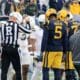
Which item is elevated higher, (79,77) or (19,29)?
(19,29)

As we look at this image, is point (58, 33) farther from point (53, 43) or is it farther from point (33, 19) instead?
point (33, 19)

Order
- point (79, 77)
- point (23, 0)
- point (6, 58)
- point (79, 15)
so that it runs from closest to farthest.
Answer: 1. point (6, 58)
2. point (79, 77)
3. point (79, 15)
4. point (23, 0)

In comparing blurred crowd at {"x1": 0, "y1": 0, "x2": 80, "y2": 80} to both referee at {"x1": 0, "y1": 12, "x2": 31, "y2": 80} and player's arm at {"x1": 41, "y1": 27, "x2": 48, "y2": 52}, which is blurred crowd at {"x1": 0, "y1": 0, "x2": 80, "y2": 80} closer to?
player's arm at {"x1": 41, "y1": 27, "x2": 48, "y2": 52}

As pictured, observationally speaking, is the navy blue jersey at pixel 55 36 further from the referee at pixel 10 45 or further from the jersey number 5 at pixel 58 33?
the referee at pixel 10 45

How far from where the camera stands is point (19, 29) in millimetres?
11742

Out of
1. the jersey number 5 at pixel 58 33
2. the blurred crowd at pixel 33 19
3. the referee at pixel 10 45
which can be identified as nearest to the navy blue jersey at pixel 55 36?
the jersey number 5 at pixel 58 33

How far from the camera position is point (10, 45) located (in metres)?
11.7

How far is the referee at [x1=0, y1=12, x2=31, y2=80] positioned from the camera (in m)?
11.6

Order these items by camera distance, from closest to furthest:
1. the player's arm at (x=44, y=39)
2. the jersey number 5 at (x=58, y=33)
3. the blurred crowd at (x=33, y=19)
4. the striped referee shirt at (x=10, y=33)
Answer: the player's arm at (x=44, y=39) < the jersey number 5 at (x=58, y=33) < the striped referee shirt at (x=10, y=33) < the blurred crowd at (x=33, y=19)

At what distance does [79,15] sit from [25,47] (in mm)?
6867

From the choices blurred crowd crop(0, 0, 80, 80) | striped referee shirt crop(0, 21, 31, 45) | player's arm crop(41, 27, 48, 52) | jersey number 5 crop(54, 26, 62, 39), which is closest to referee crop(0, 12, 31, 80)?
striped referee shirt crop(0, 21, 31, 45)

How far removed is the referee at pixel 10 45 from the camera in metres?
11.6

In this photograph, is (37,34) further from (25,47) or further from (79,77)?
(79,77)

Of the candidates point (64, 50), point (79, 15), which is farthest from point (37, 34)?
point (79, 15)
